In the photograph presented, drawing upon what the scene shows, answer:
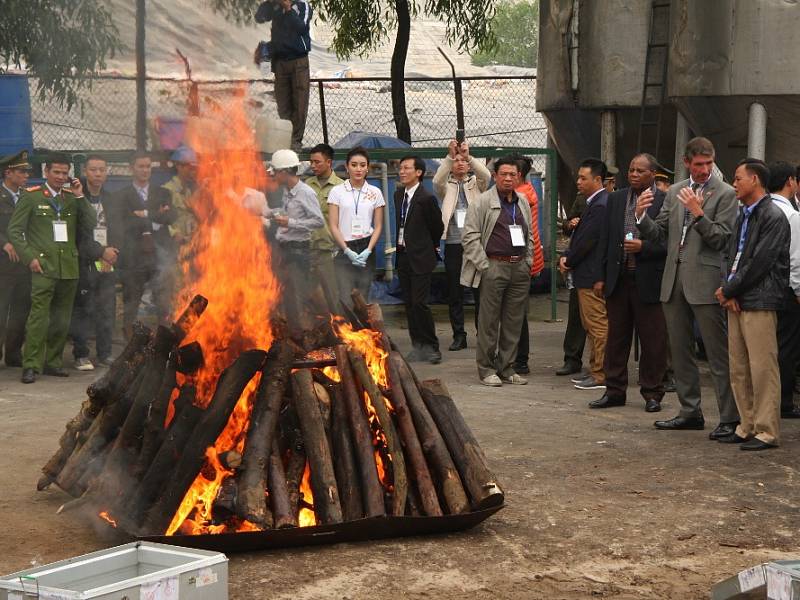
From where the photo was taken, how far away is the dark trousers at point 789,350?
1021 cm

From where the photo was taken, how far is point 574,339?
485 inches

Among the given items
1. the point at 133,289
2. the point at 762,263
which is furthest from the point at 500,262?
the point at 133,289

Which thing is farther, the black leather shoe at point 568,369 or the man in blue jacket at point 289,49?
the black leather shoe at point 568,369

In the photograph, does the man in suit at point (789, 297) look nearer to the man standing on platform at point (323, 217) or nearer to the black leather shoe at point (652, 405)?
the black leather shoe at point (652, 405)

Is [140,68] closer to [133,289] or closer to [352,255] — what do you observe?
[352,255]

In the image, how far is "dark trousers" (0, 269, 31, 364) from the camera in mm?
12703

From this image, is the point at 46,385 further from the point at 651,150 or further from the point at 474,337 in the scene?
the point at 651,150

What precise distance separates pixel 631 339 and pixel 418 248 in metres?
3.31

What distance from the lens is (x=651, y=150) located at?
15.6m

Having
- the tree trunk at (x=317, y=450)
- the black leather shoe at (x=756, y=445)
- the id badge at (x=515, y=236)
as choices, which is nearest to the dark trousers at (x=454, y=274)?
the id badge at (x=515, y=236)

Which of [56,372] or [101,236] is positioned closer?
[56,372]

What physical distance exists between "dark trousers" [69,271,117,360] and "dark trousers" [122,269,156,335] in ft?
0.45

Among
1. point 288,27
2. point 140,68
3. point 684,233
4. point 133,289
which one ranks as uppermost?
point 288,27

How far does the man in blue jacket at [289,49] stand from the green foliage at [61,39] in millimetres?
1039
